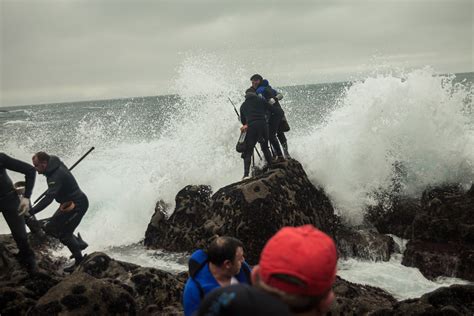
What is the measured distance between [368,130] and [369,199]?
8.58 feet

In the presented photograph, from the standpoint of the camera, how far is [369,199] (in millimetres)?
9961

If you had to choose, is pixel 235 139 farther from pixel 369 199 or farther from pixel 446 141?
pixel 446 141

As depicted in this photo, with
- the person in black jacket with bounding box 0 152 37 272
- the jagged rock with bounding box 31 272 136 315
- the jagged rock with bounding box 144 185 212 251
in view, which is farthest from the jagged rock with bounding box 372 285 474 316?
the jagged rock with bounding box 144 185 212 251

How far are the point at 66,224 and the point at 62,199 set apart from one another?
14.3 inches

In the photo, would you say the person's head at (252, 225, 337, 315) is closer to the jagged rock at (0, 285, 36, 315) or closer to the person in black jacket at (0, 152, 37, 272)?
the jagged rock at (0, 285, 36, 315)

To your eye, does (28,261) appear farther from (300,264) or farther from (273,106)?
(273,106)

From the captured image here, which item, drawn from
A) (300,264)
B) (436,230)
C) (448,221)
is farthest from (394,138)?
(300,264)

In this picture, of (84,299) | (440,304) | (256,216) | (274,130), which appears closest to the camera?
(84,299)

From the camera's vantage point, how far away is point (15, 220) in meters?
5.39

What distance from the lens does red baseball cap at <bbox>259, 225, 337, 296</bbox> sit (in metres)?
1.43

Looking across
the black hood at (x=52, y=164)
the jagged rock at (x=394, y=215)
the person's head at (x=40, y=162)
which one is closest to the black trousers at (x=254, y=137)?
the jagged rock at (x=394, y=215)

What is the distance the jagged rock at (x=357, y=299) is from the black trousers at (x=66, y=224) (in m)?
3.74

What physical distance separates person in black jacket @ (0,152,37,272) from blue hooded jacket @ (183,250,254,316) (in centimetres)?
349

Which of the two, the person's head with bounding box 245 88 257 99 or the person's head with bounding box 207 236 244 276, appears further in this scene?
the person's head with bounding box 245 88 257 99
